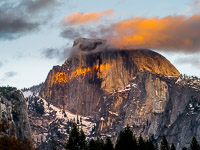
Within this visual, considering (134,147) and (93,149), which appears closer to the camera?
(134,147)

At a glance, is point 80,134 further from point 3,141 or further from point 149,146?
point 149,146

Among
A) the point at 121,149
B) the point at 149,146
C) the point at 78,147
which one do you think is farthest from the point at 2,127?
the point at 149,146

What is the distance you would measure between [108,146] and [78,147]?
26.7 metres

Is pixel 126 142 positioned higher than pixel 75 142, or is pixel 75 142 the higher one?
pixel 126 142

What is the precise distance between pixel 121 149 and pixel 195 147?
59.4m

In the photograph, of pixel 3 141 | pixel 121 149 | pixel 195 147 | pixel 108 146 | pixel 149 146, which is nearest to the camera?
pixel 3 141

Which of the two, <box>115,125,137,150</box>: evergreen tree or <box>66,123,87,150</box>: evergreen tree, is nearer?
<box>66,123,87,150</box>: evergreen tree

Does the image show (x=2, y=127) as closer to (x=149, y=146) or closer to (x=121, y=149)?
(x=121, y=149)

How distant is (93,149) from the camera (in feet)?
516

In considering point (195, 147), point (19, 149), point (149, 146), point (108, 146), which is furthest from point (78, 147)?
point (195, 147)

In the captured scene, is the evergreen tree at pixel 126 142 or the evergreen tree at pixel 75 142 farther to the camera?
the evergreen tree at pixel 126 142

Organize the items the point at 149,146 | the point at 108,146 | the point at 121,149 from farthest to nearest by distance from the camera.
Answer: the point at 149,146 → the point at 108,146 → the point at 121,149

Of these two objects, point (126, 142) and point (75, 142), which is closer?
point (75, 142)

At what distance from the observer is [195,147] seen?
193 m
